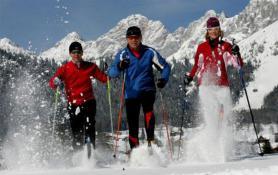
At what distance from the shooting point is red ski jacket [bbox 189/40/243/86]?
389 inches

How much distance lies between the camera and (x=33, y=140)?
51.8 feet

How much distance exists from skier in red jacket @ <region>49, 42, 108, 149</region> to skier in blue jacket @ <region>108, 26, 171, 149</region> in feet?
3.02

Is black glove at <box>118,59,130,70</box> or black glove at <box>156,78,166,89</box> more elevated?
black glove at <box>118,59,130,70</box>

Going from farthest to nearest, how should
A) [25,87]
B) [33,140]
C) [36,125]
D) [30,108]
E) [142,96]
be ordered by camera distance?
[25,87] → [30,108] → [36,125] → [33,140] → [142,96]

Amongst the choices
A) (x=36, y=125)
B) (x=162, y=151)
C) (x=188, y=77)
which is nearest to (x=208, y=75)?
(x=188, y=77)

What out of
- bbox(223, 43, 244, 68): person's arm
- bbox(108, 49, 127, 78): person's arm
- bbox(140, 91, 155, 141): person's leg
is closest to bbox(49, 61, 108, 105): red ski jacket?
bbox(108, 49, 127, 78): person's arm

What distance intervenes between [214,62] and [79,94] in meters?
2.90

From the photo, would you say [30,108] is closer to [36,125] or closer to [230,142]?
[36,125]

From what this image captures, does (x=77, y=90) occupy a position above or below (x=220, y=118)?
above

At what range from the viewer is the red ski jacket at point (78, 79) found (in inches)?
389

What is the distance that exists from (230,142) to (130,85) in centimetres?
233

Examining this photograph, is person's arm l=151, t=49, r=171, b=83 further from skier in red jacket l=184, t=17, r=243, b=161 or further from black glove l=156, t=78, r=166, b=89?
skier in red jacket l=184, t=17, r=243, b=161

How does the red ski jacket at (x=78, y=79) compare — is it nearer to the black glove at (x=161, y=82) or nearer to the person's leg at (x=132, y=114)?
the person's leg at (x=132, y=114)

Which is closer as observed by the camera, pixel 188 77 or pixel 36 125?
pixel 188 77
